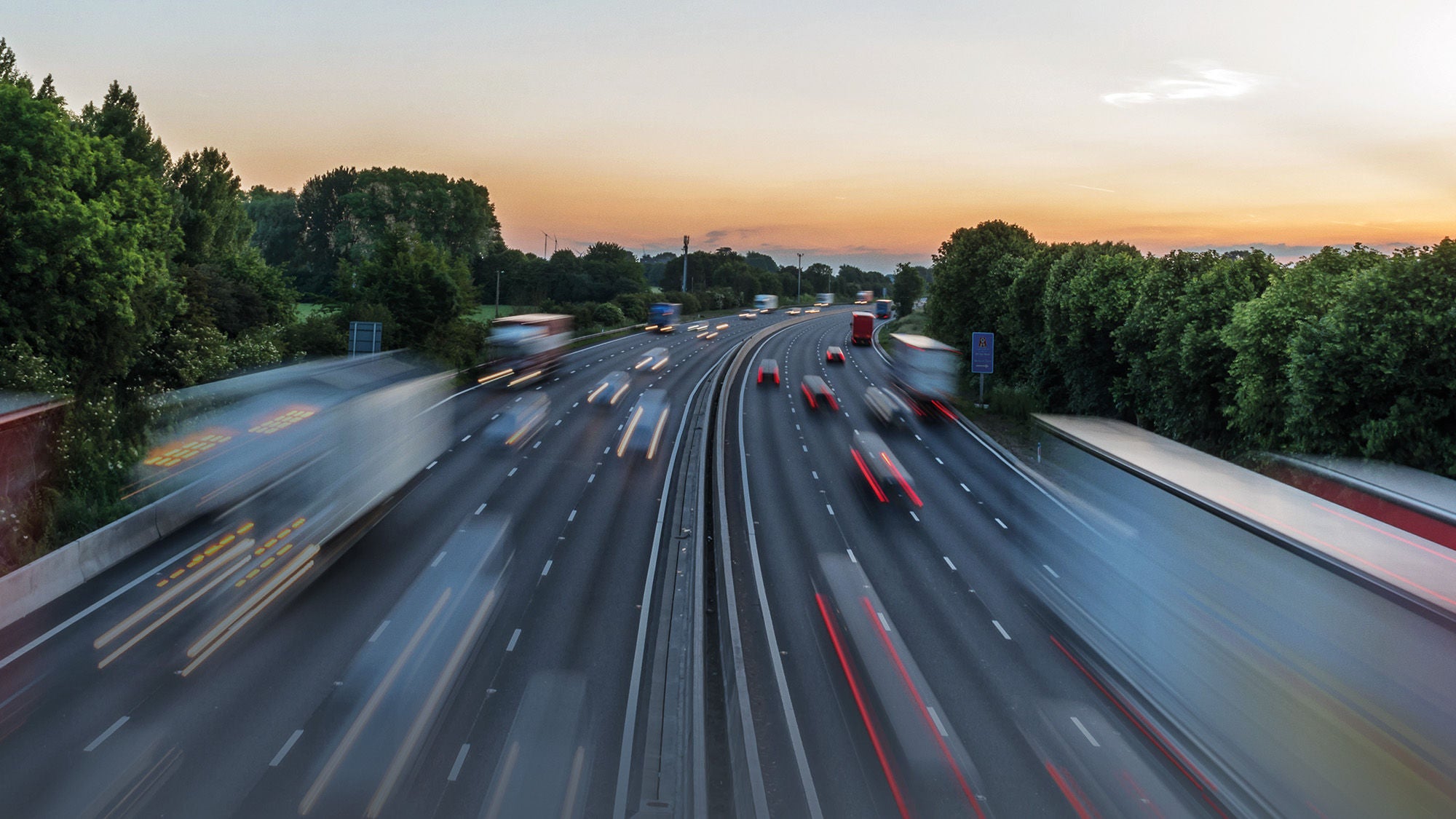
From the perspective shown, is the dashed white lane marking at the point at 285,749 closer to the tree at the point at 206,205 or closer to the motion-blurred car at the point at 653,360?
the motion-blurred car at the point at 653,360

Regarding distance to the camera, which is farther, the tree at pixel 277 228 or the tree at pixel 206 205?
the tree at pixel 277 228

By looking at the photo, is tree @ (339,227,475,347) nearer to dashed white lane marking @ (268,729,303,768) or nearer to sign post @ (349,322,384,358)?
sign post @ (349,322,384,358)

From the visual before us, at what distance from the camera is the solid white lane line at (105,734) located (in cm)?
1415

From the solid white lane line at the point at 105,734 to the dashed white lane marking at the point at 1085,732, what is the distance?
17481 millimetres

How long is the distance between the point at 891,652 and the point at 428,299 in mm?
48301

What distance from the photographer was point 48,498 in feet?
81.0

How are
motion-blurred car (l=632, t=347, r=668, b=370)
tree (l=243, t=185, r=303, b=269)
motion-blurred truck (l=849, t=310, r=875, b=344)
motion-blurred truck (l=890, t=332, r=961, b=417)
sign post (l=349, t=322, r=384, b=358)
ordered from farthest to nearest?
tree (l=243, t=185, r=303, b=269) < motion-blurred truck (l=849, t=310, r=875, b=344) < motion-blurred car (l=632, t=347, r=668, b=370) < motion-blurred truck (l=890, t=332, r=961, b=417) < sign post (l=349, t=322, r=384, b=358)

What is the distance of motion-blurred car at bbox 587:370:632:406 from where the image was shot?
162 ft

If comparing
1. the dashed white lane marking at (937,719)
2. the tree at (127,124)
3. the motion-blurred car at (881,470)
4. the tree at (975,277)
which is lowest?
the dashed white lane marking at (937,719)

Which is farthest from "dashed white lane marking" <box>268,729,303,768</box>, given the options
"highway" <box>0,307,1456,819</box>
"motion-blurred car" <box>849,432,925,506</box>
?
"motion-blurred car" <box>849,432,925,506</box>

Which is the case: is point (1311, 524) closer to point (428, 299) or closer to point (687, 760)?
point (687, 760)

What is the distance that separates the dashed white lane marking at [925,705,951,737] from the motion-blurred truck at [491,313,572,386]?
41.8 metres

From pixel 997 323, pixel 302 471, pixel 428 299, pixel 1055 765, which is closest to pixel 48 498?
pixel 302 471

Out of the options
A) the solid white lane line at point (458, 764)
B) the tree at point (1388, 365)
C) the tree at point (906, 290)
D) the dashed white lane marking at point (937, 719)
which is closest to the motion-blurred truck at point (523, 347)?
the solid white lane line at point (458, 764)
